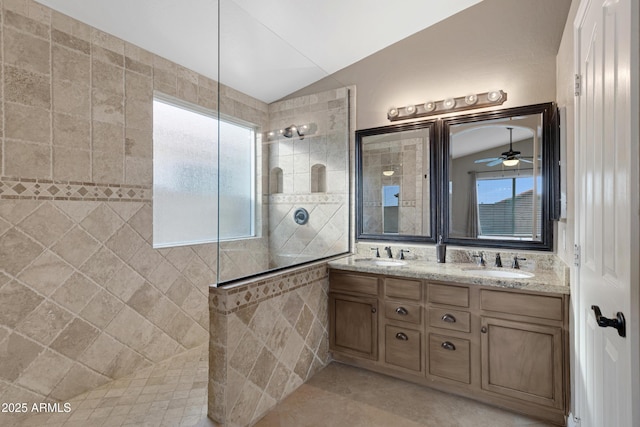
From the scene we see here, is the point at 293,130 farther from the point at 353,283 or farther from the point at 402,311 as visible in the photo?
the point at 402,311

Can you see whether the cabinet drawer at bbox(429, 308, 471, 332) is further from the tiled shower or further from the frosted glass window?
the frosted glass window

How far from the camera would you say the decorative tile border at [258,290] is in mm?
1883

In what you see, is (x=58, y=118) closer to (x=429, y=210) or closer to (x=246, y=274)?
(x=246, y=274)

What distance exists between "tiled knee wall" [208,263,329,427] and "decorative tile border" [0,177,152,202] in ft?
3.89

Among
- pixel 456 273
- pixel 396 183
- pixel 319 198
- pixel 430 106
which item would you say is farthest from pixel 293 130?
pixel 456 273

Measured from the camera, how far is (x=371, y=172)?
3.17 meters

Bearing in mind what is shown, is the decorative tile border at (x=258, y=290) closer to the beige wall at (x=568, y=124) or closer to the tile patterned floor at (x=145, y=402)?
the tile patterned floor at (x=145, y=402)

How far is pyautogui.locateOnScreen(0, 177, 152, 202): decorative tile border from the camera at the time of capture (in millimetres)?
1951

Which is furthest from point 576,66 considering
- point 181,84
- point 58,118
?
point 58,118

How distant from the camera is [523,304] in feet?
6.68

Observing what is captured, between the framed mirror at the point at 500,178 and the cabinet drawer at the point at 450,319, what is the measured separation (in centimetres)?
69

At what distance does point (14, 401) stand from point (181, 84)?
98.8 inches

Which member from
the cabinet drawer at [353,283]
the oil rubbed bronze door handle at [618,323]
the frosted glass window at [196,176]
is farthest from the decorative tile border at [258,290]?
the oil rubbed bronze door handle at [618,323]

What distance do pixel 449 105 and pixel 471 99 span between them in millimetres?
170
